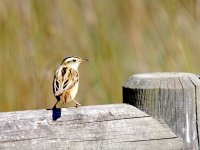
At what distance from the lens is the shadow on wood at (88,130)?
3402 mm

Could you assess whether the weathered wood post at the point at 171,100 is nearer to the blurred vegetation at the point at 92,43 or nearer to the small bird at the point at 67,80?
the small bird at the point at 67,80

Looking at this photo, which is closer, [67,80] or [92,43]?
[67,80]

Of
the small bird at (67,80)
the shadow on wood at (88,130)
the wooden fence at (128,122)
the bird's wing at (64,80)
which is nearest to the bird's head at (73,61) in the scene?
the small bird at (67,80)

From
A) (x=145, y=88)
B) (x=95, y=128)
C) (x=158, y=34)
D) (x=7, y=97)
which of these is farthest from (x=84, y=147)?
(x=158, y=34)

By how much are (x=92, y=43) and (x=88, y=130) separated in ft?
5.28

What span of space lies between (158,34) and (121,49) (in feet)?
0.89

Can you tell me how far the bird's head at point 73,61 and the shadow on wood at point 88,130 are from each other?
114 centimetres

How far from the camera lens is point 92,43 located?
5113 millimetres

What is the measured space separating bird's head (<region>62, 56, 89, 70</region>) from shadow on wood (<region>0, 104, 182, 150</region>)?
1.14m

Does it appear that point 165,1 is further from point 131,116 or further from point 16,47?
point 131,116

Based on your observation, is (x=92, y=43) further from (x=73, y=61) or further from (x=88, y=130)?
(x=88, y=130)

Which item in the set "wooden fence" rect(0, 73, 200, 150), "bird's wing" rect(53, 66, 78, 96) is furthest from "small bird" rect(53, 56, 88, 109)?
"wooden fence" rect(0, 73, 200, 150)

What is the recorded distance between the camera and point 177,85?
12.3 feet

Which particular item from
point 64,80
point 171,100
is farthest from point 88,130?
point 64,80
